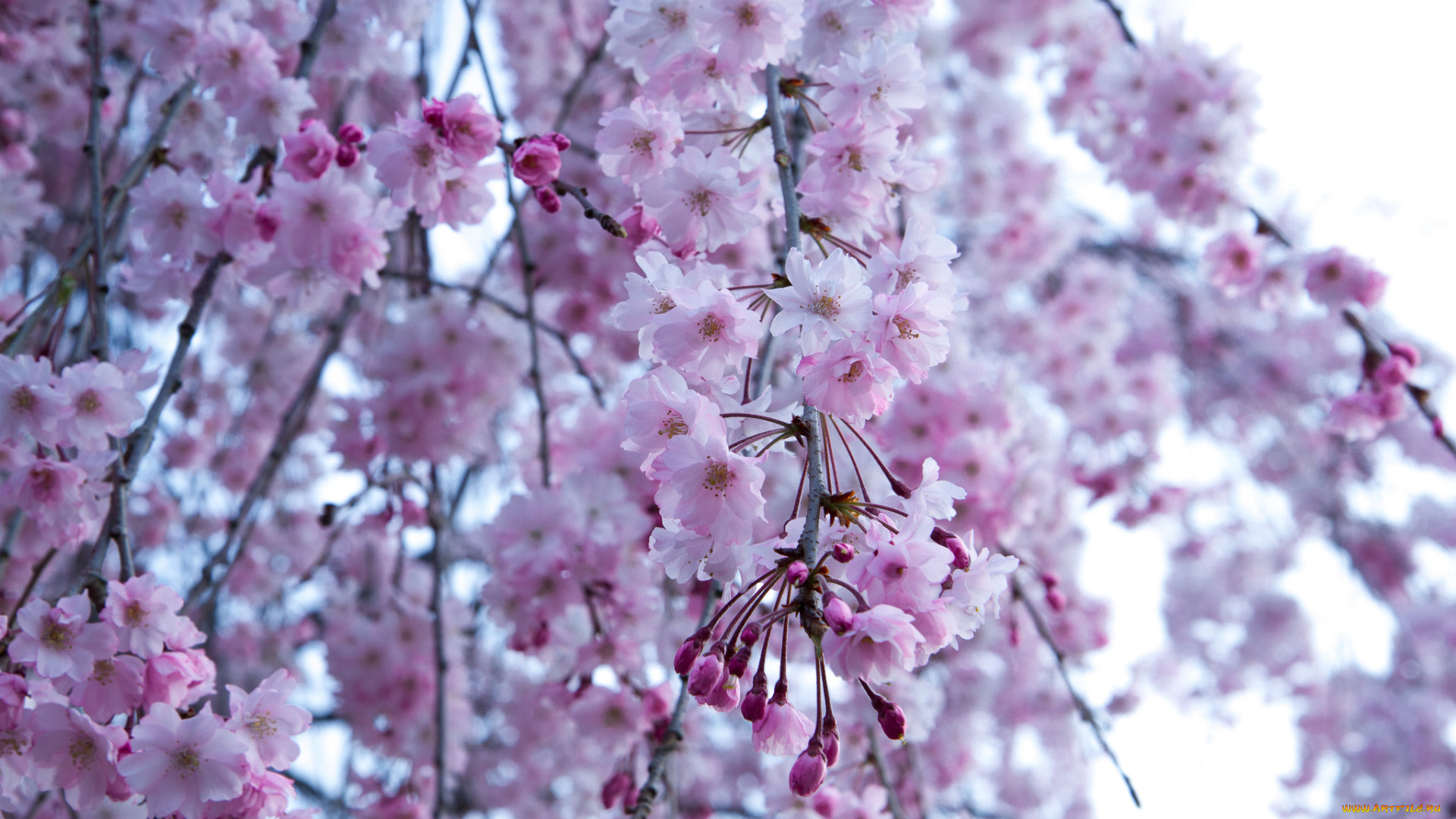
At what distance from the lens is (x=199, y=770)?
115 cm

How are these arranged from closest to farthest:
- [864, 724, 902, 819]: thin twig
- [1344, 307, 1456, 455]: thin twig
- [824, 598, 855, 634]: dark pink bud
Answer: [824, 598, 855, 634]: dark pink bud < [864, 724, 902, 819]: thin twig < [1344, 307, 1456, 455]: thin twig

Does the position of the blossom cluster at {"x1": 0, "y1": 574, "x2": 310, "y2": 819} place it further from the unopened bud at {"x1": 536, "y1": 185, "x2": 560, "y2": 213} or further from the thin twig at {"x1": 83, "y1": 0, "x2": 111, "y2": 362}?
the unopened bud at {"x1": 536, "y1": 185, "x2": 560, "y2": 213}

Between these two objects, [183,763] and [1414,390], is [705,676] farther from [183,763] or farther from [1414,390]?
[1414,390]

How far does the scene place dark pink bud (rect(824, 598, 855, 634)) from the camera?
0.84 metres

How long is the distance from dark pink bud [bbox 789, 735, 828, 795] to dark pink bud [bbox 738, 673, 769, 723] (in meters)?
0.06

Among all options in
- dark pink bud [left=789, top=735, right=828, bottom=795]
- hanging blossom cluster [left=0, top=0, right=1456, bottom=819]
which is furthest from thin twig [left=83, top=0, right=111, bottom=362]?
dark pink bud [left=789, top=735, right=828, bottom=795]

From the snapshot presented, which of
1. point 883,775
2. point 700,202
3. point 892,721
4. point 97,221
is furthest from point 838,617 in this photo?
point 97,221

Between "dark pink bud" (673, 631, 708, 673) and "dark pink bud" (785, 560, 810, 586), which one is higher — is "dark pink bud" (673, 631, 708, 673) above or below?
Answer: below

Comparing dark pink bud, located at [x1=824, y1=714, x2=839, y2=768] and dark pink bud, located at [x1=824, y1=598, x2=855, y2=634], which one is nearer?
dark pink bud, located at [x1=824, y1=598, x2=855, y2=634]

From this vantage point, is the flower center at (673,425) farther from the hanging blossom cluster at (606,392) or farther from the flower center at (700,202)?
the flower center at (700,202)

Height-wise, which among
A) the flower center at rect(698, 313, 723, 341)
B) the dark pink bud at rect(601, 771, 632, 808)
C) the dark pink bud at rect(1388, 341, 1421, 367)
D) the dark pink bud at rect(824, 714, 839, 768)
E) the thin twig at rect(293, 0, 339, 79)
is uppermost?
the thin twig at rect(293, 0, 339, 79)

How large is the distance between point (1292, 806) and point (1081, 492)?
191 inches

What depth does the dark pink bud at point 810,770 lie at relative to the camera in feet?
3.06

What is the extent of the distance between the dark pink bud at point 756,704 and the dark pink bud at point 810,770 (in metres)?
0.06
